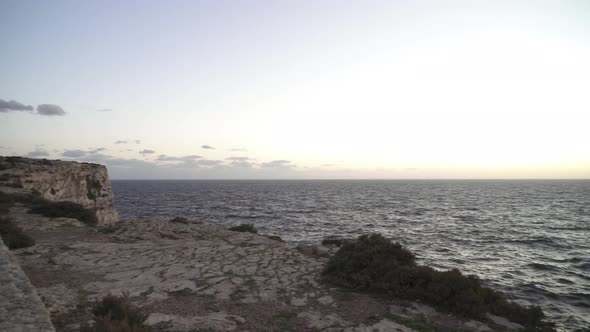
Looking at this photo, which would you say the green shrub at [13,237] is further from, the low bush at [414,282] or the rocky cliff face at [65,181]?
the rocky cliff face at [65,181]

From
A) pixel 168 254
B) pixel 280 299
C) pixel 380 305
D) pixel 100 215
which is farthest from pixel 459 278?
pixel 100 215

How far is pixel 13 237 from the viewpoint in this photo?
11477mm

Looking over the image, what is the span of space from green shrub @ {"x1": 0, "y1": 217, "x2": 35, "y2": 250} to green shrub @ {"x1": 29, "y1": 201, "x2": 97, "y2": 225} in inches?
205

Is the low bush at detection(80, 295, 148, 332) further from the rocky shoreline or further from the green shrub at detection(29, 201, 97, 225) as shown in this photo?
the green shrub at detection(29, 201, 97, 225)

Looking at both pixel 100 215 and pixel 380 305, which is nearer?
pixel 380 305

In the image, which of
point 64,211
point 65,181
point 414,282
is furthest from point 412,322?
point 65,181

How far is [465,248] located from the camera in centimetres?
2377

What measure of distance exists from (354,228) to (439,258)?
11.9 meters

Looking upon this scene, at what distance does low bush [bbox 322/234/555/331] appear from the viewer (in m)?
7.90

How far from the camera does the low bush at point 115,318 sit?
17.2ft

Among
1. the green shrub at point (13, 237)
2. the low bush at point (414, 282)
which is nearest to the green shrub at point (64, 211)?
the green shrub at point (13, 237)

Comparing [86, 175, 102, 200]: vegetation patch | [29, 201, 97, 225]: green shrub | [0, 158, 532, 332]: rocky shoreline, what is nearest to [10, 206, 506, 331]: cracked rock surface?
[0, 158, 532, 332]: rocky shoreline

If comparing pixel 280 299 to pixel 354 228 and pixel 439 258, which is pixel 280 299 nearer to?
pixel 439 258

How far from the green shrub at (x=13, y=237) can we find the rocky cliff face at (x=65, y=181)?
14.2 meters
